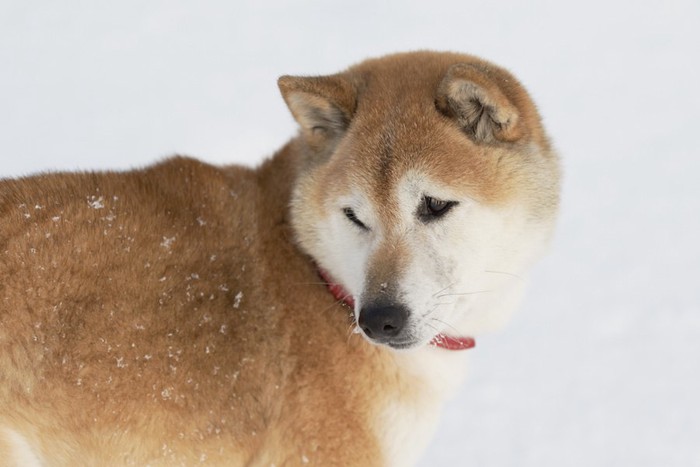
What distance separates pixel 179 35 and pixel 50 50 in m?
1.56

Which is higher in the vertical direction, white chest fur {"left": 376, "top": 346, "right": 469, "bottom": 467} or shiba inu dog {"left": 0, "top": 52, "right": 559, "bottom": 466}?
shiba inu dog {"left": 0, "top": 52, "right": 559, "bottom": 466}

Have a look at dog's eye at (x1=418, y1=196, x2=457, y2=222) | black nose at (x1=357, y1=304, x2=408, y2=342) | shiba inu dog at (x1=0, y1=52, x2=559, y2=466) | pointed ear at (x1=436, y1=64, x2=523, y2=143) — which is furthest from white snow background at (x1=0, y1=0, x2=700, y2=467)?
black nose at (x1=357, y1=304, x2=408, y2=342)

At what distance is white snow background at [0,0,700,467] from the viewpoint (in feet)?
18.0

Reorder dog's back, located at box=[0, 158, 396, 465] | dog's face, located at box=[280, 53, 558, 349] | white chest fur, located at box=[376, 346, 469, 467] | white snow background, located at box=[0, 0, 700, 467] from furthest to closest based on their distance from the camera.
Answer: white snow background, located at box=[0, 0, 700, 467] < white chest fur, located at box=[376, 346, 469, 467] < dog's face, located at box=[280, 53, 558, 349] < dog's back, located at box=[0, 158, 396, 465]

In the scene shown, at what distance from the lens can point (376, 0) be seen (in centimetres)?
1142

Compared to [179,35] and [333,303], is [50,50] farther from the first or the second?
[333,303]

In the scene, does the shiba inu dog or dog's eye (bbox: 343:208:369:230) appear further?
dog's eye (bbox: 343:208:369:230)

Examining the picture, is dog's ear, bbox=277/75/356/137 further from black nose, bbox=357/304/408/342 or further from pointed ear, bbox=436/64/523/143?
black nose, bbox=357/304/408/342

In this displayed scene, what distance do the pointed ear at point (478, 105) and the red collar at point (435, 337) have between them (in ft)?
2.87

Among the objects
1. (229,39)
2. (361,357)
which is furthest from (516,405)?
(229,39)

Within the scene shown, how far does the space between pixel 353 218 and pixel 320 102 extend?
54 centimetres

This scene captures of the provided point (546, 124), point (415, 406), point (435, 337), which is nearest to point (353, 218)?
point (435, 337)

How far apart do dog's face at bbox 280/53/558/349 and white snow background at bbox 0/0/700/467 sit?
93 centimetres

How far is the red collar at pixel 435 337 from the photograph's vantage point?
3561mm
